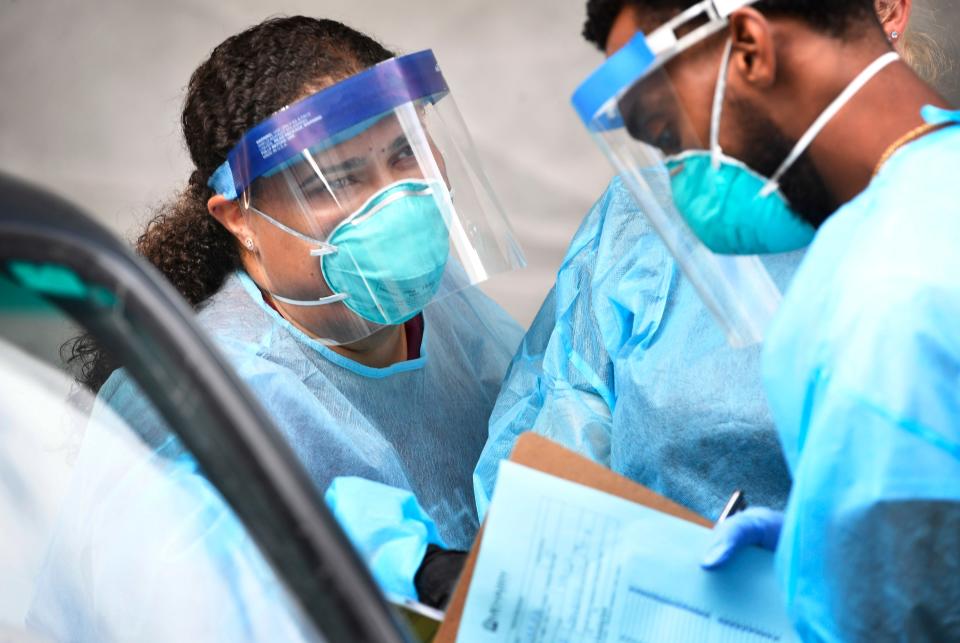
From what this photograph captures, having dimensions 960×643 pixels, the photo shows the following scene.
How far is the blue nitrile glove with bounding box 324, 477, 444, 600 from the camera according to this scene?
120 cm

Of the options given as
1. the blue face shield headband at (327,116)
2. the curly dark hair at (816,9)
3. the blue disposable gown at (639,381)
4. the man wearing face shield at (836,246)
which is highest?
the blue face shield headband at (327,116)

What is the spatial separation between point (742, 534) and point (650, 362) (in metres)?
0.46

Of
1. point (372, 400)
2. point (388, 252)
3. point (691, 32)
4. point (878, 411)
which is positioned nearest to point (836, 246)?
point (878, 411)

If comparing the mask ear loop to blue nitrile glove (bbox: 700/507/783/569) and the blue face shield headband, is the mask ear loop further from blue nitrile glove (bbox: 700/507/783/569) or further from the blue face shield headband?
the blue face shield headband

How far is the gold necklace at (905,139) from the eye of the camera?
37.2 inches

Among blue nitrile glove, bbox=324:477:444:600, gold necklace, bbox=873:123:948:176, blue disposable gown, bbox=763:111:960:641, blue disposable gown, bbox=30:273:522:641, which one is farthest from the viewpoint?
blue nitrile glove, bbox=324:477:444:600

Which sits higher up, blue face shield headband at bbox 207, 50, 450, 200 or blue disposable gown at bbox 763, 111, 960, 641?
blue face shield headband at bbox 207, 50, 450, 200

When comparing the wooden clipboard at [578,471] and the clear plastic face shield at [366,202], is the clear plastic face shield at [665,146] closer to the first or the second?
the wooden clipboard at [578,471]

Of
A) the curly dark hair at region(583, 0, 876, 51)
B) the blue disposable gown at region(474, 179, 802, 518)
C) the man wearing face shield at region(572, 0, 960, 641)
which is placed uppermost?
the curly dark hair at region(583, 0, 876, 51)

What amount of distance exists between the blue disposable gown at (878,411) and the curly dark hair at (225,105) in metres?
0.89

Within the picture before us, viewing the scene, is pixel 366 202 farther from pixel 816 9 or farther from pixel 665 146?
pixel 816 9

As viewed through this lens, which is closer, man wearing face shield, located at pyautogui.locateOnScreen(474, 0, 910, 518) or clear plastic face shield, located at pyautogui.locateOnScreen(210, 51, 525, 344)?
man wearing face shield, located at pyautogui.locateOnScreen(474, 0, 910, 518)

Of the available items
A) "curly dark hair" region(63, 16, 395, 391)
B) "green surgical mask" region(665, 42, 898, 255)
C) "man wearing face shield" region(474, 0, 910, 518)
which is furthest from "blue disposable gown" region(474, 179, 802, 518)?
"curly dark hair" region(63, 16, 395, 391)

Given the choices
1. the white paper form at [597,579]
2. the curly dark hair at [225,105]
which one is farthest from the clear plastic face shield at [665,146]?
the curly dark hair at [225,105]
